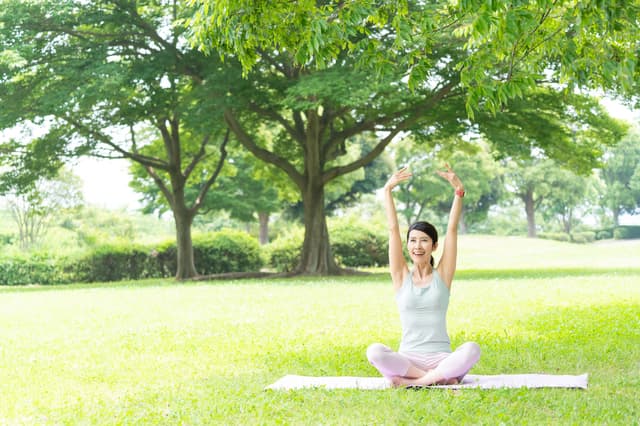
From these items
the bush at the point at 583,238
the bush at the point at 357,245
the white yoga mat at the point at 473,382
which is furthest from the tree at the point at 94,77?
the bush at the point at 583,238

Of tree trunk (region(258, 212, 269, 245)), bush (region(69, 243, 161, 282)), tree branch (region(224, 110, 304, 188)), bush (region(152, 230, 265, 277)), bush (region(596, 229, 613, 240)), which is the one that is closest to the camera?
tree branch (region(224, 110, 304, 188))

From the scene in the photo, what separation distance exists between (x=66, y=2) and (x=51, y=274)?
13457 mm

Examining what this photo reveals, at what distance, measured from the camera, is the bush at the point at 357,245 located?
118ft

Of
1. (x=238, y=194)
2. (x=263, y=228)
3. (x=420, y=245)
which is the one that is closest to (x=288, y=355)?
(x=420, y=245)

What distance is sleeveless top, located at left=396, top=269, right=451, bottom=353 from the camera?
6938mm

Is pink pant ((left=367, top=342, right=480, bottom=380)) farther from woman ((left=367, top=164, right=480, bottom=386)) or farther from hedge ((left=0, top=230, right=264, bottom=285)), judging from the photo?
hedge ((left=0, top=230, right=264, bottom=285))

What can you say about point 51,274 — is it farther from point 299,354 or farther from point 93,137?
point 299,354

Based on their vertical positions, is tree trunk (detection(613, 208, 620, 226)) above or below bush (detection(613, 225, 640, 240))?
above

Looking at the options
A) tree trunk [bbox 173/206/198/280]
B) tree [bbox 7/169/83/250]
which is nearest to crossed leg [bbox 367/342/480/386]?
tree trunk [bbox 173/206/198/280]

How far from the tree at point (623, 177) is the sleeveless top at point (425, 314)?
79.8 metres

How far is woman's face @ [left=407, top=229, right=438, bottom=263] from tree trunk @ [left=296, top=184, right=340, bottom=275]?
21.9 m

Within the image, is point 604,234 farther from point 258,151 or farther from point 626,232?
point 258,151

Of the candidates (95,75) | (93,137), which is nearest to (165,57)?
(95,75)

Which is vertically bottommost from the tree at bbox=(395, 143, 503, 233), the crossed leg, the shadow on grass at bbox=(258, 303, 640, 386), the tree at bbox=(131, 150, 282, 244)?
the shadow on grass at bbox=(258, 303, 640, 386)
